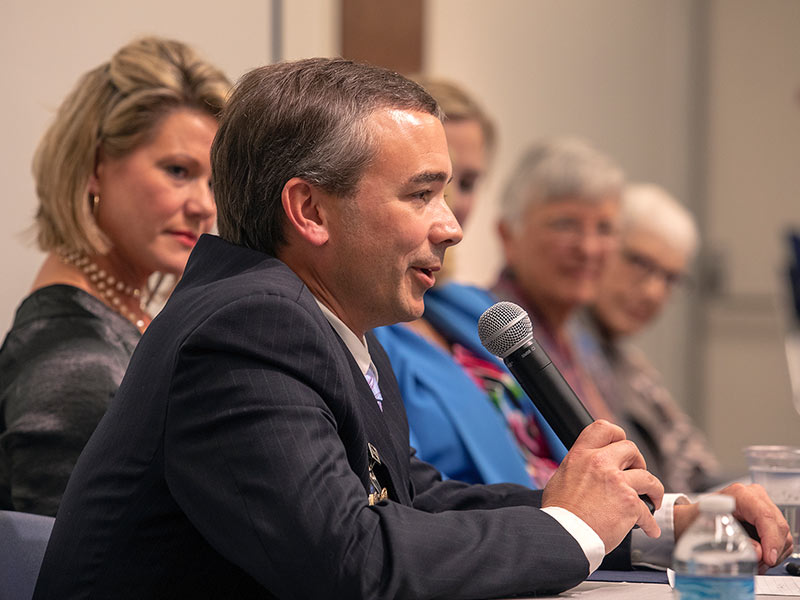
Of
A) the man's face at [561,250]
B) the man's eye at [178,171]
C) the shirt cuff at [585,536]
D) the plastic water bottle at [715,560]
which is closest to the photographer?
the plastic water bottle at [715,560]

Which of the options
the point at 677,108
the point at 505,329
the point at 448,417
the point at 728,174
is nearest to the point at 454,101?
the point at 448,417

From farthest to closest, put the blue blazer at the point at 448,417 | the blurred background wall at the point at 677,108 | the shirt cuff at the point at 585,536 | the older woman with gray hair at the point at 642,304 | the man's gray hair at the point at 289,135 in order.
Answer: the older woman with gray hair at the point at 642,304, the blurred background wall at the point at 677,108, the blue blazer at the point at 448,417, the man's gray hair at the point at 289,135, the shirt cuff at the point at 585,536

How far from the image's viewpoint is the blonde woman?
2127 mm

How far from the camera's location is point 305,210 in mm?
1515

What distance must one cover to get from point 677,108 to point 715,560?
6061 mm

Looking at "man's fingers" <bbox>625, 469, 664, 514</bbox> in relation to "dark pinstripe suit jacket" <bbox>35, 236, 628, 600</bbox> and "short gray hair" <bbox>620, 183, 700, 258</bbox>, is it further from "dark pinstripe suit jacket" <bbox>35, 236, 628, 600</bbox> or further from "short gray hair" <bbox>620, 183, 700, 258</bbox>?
"short gray hair" <bbox>620, 183, 700, 258</bbox>

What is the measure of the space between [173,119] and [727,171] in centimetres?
542

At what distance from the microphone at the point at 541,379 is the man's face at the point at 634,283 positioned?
309 centimetres

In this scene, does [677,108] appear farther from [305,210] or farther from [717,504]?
[717,504]

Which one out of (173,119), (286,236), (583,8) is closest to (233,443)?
(286,236)

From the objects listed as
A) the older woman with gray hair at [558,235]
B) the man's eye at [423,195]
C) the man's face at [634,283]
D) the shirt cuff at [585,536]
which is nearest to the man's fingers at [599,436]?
the shirt cuff at [585,536]

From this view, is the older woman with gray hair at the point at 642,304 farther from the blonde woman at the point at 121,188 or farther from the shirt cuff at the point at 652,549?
the shirt cuff at the point at 652,549

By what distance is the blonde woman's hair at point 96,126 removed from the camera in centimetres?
220

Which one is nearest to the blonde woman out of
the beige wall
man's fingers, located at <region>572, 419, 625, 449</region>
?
man's fingers, located at <region>572, 419, 625, 449</region>
